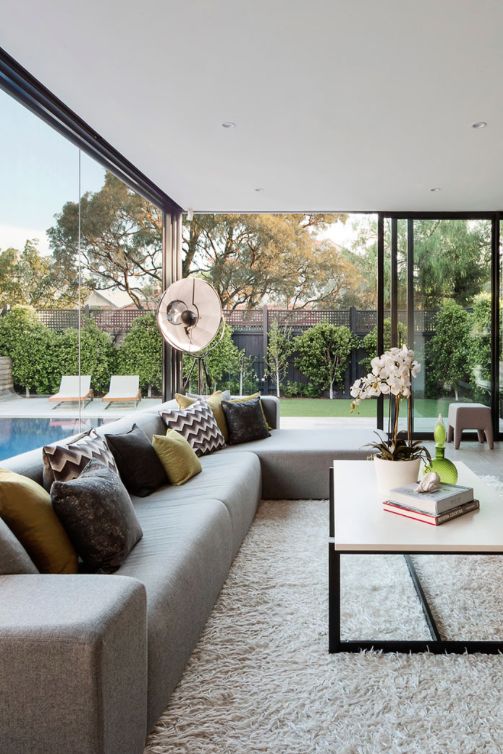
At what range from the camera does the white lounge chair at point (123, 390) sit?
177 inches

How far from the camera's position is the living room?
167 cm

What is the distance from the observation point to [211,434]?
4.16m

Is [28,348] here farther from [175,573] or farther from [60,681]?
[60,681]

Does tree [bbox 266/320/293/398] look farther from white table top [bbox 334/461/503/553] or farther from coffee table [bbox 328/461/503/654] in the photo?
coffee table [bbox 328/461/503/654]

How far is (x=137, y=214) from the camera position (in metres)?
5.21

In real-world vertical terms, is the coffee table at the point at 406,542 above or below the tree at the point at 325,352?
below

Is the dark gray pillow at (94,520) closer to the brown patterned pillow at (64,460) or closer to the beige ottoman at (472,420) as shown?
the brown patterned pillow at (64,460)

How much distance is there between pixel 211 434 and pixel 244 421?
417mm

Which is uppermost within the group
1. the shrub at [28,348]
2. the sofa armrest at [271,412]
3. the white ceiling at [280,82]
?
the white ceiling at [280,82]

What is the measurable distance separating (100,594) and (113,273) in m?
3.43

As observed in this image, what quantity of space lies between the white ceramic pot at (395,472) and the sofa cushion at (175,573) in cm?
76

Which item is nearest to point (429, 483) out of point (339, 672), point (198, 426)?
point (339, 672)

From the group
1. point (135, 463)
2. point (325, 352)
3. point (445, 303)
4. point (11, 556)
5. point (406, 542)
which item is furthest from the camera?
point (325, 352)

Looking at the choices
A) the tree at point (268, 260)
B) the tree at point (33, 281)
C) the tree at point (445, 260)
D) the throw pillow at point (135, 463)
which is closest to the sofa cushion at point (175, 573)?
the throw pillow at point (135, 463)
